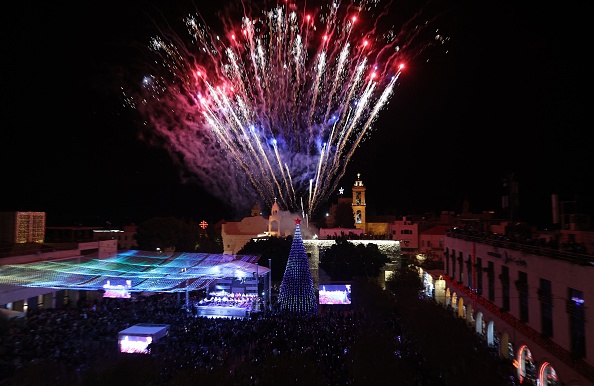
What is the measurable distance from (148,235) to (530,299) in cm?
3821

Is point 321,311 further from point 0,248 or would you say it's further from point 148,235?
point 148,235

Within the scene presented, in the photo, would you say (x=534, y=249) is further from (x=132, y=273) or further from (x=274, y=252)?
(x=274, y=252)

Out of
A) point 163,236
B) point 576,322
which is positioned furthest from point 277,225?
point 576,322

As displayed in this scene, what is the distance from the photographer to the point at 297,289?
2086cm

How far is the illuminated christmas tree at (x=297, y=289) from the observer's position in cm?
2070

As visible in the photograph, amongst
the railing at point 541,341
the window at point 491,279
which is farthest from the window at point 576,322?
the window at point 491,279

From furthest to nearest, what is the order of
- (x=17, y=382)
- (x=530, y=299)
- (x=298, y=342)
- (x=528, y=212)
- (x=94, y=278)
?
1. (x=528, y=212)
2. (x=94, y=278)
3. (x=298, y=342)
4. (x=530, y=299)
5. (x=17, y=382)

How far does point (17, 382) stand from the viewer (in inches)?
316

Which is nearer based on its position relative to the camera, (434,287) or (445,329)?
(445,329)

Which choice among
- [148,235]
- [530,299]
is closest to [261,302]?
[530,299]

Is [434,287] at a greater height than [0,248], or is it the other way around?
[0,248]

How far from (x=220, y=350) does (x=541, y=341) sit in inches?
357

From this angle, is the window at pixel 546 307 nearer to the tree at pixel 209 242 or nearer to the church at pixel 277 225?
the church at pixel 277 225

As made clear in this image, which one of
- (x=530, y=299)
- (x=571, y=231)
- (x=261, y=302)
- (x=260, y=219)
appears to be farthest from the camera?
(x=260, y=219)
